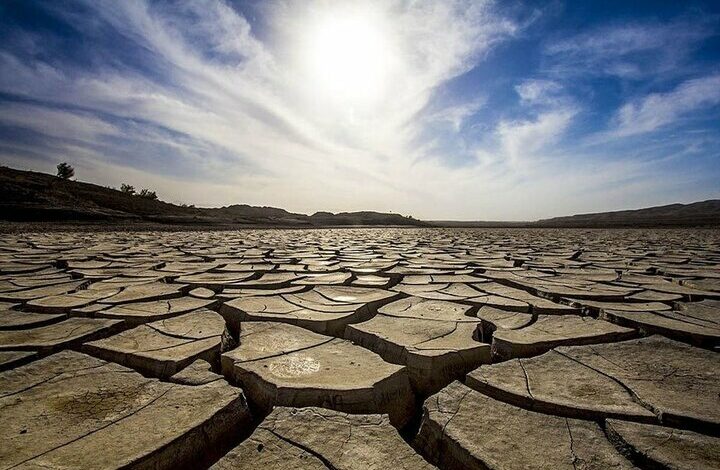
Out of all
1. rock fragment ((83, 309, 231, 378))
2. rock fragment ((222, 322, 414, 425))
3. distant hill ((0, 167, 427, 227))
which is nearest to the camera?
rock fragment ((222, 322, 414, 425))

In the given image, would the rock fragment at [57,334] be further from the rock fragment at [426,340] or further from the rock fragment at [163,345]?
the rock fragment at [426,340]

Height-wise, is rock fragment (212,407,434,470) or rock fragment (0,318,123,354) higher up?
rock fragment (212,407,434,470)

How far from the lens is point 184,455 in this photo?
0.70m

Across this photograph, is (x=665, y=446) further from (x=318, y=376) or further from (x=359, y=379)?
(x=318, y=376)

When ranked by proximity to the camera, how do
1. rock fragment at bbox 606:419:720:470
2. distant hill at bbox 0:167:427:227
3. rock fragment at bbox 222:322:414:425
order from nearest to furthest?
1. rock fragment at bbox 606:419:720:470
2. rock fragment at bbox 222:322:414:425
3. distant hill at bbox 0:167:427:227

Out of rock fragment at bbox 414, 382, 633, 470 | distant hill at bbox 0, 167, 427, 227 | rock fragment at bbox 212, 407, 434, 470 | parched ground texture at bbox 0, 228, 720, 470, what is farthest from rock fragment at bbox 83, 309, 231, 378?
distant hill at bbox 0, 167, 427, 227

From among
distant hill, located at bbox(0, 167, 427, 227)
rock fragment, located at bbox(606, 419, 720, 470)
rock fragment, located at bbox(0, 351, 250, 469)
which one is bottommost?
rock fragment, located at bbox(0, 351, 250, 469)

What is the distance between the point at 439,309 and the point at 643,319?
2.66ft

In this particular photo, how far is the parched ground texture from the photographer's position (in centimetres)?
68

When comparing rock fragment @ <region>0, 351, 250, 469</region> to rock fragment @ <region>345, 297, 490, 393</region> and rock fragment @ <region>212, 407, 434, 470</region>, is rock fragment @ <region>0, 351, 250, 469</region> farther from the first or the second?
rock fragment @ <region>345, 297, 490, 393</region>

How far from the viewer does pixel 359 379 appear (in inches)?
37.0

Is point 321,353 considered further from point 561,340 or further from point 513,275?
point 513,275

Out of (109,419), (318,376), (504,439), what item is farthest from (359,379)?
(109,419)

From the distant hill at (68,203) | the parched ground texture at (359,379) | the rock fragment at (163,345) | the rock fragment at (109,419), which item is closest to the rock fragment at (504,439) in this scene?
the parched ground texture at (359,379)
